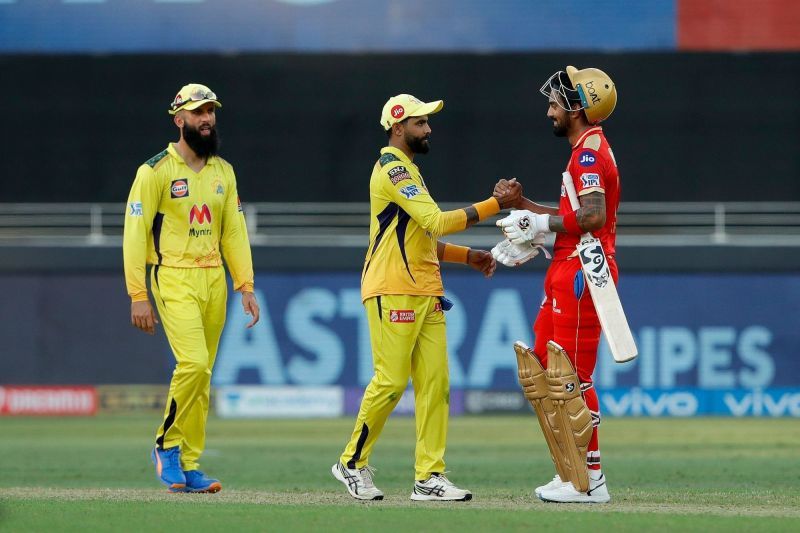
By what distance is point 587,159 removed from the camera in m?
7.79

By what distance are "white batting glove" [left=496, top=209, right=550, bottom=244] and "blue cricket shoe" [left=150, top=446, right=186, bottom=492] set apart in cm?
240

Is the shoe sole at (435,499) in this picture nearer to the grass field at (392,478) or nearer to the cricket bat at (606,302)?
the grass field at (392,478)

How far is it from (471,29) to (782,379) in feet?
23.9

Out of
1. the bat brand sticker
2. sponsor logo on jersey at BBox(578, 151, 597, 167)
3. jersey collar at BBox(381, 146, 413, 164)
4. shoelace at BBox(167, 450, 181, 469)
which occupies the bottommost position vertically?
shoelace at BBox(167, 450, 181, 469)

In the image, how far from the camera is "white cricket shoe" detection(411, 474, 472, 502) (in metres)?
7.96

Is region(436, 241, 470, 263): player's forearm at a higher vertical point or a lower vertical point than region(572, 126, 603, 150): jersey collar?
lower

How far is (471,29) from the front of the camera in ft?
74.8

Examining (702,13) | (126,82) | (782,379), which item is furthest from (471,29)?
(782,379)

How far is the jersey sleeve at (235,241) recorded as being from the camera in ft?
28.8

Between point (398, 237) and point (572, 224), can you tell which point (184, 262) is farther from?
point (572, 224)

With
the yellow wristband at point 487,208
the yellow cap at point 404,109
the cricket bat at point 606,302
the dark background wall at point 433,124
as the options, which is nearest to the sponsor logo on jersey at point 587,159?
the cricket bat at point 606,302

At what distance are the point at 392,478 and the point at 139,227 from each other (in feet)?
11.4

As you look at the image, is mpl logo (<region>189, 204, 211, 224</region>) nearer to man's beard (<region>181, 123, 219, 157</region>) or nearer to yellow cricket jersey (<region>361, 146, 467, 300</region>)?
man's beard (<region>181, 123, 219, 157</region>)

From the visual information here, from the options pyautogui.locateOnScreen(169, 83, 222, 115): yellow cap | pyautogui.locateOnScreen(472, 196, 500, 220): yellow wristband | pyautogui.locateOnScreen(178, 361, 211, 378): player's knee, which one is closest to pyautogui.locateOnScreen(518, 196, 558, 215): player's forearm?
pyautogui.locateOnScreen(472, 196, 500, 220): yellow wristband
